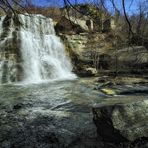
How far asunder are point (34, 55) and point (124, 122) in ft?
57.1

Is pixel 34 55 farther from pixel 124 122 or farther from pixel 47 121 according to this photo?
pixel 124 122

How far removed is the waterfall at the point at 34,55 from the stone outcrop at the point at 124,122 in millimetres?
14591

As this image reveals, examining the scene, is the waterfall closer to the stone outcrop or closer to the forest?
the forest

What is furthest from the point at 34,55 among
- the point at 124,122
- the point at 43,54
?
the point at 124,122

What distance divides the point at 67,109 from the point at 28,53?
525 inches

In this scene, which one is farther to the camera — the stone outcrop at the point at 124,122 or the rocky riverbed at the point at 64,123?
the rocky riverbed at the point at 64,123

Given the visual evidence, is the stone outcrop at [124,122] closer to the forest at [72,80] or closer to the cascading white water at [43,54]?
the forest at [72,80]

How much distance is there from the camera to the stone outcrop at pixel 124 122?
588 centimetres

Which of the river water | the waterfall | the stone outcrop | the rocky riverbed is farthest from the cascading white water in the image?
the stone outcrop

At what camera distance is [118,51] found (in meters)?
24.3

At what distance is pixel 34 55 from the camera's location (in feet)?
74.9

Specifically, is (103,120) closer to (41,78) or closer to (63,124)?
(63,124)

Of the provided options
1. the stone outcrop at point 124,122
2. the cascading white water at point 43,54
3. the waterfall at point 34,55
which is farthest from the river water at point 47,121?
the cascading white water at point 43,54

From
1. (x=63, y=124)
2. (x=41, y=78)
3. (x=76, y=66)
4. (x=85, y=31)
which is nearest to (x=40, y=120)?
(x=63, y=124)
